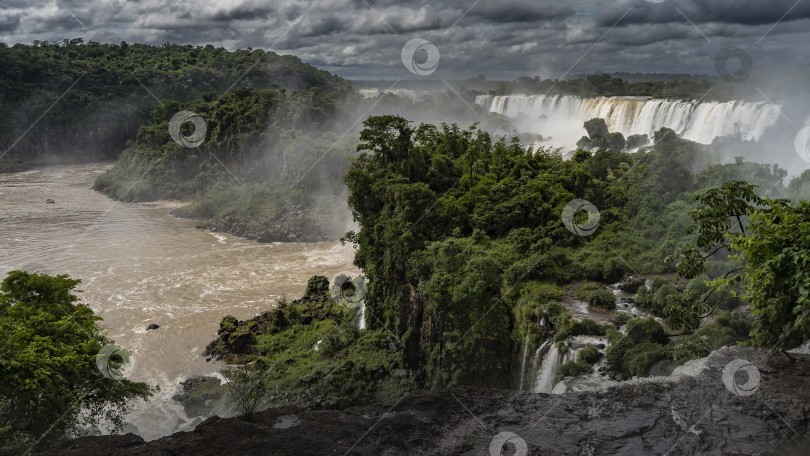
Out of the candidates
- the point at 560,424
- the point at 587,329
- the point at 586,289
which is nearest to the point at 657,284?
the point at 586,289

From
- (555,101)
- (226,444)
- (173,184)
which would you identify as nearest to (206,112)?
(173,184)

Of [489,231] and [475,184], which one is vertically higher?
[475,184]

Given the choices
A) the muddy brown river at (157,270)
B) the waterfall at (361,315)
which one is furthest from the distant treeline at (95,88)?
the waterfall at (361,315)

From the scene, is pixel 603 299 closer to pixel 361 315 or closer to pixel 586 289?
pixel 586 289

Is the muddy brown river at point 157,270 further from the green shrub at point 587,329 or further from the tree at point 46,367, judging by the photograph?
the green shrub at point 587,329

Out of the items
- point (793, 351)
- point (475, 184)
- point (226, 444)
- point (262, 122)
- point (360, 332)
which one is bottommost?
point (360, 332)

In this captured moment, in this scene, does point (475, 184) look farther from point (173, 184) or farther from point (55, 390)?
point (173, 184)

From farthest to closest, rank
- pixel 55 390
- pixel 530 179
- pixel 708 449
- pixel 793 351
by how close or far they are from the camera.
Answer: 1. pixel 530 179
2. pixel 55 390
3. pixel 793 351
4. pixel 708 449
